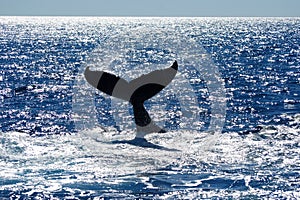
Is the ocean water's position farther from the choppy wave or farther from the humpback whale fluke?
the humpback whale fluke

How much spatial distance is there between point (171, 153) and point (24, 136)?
7697 millimetres

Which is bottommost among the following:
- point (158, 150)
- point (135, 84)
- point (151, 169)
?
point (151, 169)

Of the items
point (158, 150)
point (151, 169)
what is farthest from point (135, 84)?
point (158, 150)

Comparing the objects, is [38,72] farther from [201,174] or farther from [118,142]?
[201,174]

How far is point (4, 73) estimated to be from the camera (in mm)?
62594

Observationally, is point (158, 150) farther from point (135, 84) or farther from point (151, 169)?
point (135, 84)

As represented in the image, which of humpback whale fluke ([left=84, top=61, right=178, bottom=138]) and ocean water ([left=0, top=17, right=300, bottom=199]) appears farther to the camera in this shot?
ocean water ([left=0, top=17, right=300, bottom=199])

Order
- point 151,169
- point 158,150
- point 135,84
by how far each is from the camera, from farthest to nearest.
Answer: point 158,150, point 151,169, point 135,84

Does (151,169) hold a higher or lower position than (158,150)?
lower

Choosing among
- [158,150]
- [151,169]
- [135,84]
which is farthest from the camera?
[158,150]

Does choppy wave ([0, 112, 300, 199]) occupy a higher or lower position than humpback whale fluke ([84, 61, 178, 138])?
lower

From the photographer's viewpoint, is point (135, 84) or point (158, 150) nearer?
point (135, 84)

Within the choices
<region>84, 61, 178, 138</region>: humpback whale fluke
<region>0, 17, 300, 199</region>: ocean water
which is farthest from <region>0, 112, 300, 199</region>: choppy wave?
<region>84, 61, 178, 138</region>: humpback whale fluke

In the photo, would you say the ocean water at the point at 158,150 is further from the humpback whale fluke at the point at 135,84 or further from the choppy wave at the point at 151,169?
the humpback whale fluke at the point at 135,84
